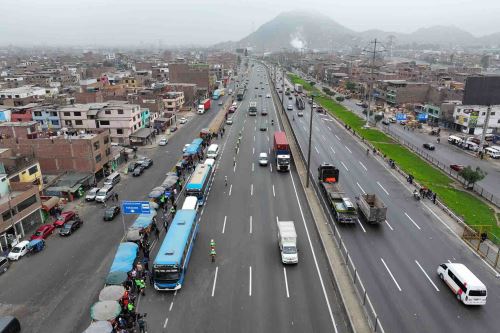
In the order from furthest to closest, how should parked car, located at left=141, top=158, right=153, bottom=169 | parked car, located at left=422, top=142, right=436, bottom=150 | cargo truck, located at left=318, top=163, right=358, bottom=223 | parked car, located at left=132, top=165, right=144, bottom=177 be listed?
parked car, located at left=422, top=142, right=436, bottom=150 < parked car, located at left=141, top=158, right=153, bottom=169 < parked car, located at left=132, top=165, right=144, bottom=177 < cargo truck, located at left=318, top=163, right=358, bottom=223

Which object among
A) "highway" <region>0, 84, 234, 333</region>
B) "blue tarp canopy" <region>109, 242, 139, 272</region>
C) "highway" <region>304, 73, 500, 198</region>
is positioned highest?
"blue tarp canopy" <region>109, 242, 139, 272</region>

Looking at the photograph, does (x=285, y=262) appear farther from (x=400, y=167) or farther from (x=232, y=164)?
(x=400, y=167)

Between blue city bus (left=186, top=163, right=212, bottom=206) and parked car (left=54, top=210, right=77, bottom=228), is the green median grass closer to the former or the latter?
blue city bus (left=186, top=163, right=212, bottom=206)

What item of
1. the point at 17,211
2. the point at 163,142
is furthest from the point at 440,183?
the point at 17,211

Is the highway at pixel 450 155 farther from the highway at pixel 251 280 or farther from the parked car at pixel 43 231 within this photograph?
the parked car at pixel 43 231

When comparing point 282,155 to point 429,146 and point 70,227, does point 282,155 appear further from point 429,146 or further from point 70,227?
point 429,146

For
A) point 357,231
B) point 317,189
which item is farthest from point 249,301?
point 317,189

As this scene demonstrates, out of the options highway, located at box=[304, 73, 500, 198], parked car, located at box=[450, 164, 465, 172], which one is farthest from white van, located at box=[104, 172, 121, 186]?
parked car, located at box=[450, 164, 465, 172]

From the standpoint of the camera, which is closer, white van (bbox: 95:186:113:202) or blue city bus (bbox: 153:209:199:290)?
blue city bus (bbox: 153:209:199:290)
